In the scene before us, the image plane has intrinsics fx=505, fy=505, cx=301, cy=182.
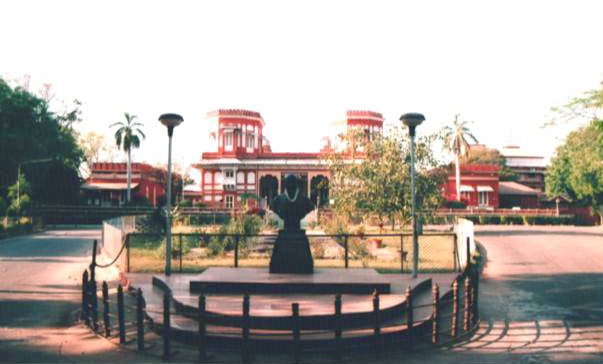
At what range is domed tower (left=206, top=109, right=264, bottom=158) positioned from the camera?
51094 mm

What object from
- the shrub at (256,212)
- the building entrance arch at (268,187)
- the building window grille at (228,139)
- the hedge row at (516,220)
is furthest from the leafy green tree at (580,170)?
the building window grille at (228,139)

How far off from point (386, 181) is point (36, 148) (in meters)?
31.5

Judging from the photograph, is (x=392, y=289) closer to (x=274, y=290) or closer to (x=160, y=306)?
(x=274, y=290)

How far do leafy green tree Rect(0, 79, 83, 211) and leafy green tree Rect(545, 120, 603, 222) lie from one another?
38912 mm

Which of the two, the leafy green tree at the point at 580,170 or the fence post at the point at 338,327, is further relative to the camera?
the leafy green tree at the point at 580,170

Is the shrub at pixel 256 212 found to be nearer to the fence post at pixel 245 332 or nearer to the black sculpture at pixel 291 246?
the black sculpture at pixel 291 246

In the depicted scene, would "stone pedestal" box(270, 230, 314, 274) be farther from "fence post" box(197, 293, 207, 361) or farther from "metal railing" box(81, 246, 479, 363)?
"fence post" box(197, 293, 207, 361)

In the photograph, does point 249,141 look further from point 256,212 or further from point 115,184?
point 256,212

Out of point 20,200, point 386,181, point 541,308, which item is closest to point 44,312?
point 541,308

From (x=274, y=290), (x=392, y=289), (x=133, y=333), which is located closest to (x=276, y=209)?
(x=274, y=290)

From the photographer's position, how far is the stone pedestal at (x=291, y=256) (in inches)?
416

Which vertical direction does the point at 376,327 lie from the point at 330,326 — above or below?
above

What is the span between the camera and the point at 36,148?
41656mm

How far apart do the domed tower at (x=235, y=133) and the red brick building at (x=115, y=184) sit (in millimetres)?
8650
